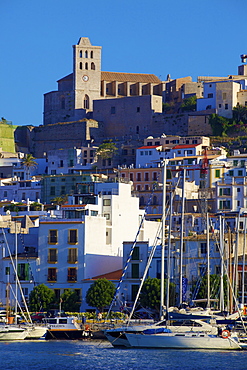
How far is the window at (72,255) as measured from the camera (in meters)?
72.8

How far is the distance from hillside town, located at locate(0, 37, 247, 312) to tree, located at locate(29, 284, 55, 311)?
5.21 feet

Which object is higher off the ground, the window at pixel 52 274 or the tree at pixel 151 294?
the window at pixel 52 274

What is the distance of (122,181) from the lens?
10238 cm

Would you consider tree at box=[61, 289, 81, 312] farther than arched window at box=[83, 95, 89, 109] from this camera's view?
No

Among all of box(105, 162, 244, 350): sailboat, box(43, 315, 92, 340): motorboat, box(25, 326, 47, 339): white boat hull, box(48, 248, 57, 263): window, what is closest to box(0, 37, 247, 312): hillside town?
box(48, 248, 57, 263): window

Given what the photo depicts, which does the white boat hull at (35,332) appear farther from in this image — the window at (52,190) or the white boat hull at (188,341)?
the window at (52,190)

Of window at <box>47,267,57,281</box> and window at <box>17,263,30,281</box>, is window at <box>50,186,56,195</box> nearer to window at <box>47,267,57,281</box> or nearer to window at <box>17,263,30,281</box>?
window at <box>17,263,30,281</box>

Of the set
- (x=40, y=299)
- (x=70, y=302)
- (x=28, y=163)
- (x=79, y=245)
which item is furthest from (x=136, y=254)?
(x=28, y=163)

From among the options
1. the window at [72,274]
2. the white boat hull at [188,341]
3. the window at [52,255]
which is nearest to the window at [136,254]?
the window at [72,274]

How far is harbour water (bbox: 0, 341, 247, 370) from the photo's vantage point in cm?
5175

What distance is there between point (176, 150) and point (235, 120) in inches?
614

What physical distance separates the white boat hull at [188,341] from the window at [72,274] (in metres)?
17.4

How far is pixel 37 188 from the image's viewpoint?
118 metres

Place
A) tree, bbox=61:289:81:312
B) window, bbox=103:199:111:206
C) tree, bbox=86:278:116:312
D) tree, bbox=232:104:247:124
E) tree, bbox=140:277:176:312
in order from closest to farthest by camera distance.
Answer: tree, bbox=140:277:176:312 < tree, bbox=86:278:116:312 < tree, bbox=61:289:81:312 < window, bbox=103:199:111:206 < tree, bbox=232:104:247:124
